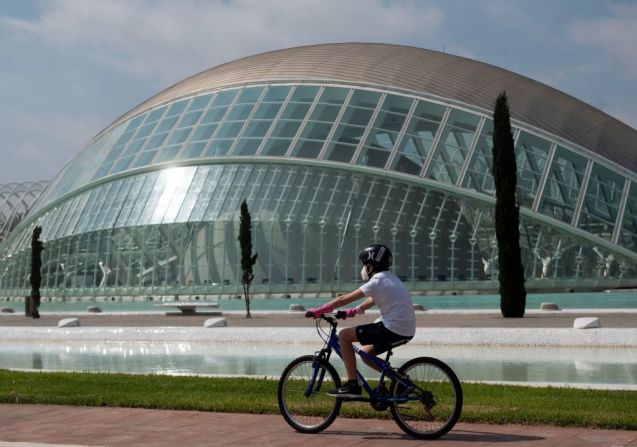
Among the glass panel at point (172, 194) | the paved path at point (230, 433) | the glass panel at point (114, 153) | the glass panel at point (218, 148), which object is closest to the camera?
the paved path at point (230, 433)

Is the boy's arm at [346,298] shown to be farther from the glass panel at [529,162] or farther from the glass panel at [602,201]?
the glass panel at [529,162]

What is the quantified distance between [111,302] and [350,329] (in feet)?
151

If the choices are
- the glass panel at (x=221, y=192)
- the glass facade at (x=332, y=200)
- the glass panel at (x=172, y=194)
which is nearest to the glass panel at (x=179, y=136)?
the glass facade at (x=332, y=200)

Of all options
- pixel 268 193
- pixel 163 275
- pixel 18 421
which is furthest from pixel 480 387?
pixel 163 275

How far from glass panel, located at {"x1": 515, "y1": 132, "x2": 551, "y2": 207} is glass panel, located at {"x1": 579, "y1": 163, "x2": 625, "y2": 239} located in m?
2.56

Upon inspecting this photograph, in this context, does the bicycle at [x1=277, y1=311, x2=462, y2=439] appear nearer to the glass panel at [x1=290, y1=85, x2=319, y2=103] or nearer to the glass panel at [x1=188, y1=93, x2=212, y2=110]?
the glass panel at [x1=290, y1=85, x2=319, y2=103]

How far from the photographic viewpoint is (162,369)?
17609mm

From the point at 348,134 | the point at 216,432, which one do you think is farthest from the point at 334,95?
the point at 216,432

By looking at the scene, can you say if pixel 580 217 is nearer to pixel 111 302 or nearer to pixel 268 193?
pixel 268 193

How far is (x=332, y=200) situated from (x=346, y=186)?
1.07 metres

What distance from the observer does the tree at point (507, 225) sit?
29.9 meters

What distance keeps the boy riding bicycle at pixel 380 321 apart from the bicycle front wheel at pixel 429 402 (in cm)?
39

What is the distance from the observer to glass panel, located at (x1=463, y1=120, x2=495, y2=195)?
46.4 m

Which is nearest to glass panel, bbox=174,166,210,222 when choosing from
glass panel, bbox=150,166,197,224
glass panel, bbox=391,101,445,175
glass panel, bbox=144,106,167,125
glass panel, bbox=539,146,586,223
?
glass panel, bbox=150,166,197,224
